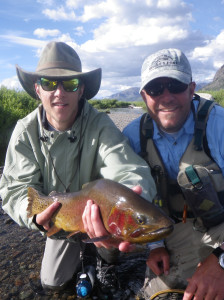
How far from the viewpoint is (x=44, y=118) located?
342cm

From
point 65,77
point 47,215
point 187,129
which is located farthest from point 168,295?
point 65,77

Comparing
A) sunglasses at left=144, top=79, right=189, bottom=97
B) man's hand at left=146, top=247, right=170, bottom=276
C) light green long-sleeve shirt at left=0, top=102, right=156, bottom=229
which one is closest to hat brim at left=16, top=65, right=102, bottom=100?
light green long-sleeve shirt at left=0, top=102, right=156, bottom=229

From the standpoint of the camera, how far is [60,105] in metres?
3.16

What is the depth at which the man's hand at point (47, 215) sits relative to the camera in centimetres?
274

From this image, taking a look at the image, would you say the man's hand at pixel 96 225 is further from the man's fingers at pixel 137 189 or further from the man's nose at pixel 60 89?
the man's nose at pixel 60 89

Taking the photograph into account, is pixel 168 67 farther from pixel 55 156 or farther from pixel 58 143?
pixel 55 156

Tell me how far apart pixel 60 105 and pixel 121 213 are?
154 centimetres

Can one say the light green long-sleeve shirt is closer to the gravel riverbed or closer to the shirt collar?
the shirt collar

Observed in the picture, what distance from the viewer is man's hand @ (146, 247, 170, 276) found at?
3199mm

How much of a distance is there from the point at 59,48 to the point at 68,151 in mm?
1254

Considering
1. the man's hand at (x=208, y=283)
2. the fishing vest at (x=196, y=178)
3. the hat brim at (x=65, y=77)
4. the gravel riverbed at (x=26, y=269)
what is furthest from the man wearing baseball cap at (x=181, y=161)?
the hat brim at (x=65, y=77)

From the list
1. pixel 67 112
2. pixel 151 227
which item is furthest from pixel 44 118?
pixel 151 227

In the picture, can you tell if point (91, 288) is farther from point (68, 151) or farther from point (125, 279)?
point (68, 151)

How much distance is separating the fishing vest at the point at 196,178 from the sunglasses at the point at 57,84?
934 millimetres
